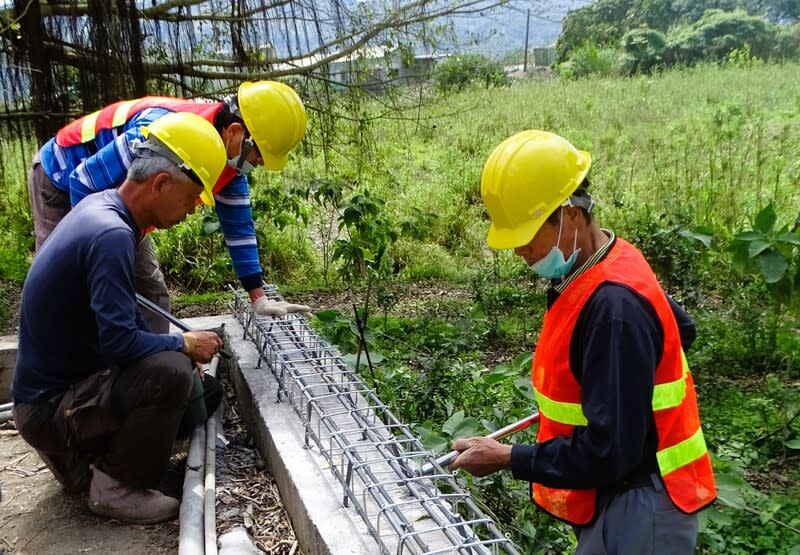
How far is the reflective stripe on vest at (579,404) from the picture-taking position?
5.28ft

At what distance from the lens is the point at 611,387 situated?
149 cm

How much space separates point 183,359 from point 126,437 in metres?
0.35

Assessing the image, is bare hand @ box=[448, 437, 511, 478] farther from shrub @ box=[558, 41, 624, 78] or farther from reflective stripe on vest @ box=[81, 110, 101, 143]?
shrub @ box=[558, 41, 624, 78]

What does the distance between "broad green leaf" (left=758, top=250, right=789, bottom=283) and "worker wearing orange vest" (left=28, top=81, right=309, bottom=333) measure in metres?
2.06

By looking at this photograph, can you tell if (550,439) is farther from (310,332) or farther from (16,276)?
(16,276)

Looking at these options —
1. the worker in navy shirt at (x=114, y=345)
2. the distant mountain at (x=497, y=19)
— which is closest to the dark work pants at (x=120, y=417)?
the worker in navy shirt at (x=114, y=345)

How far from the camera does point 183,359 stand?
2.64m

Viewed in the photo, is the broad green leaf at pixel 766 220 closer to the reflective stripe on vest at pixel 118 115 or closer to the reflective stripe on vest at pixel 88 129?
the reflective stripe on vest at pixel 118 115

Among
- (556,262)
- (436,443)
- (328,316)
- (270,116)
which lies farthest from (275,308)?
(556,262)

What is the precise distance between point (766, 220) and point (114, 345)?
2750mm

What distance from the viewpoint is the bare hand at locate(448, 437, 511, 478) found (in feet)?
5.77

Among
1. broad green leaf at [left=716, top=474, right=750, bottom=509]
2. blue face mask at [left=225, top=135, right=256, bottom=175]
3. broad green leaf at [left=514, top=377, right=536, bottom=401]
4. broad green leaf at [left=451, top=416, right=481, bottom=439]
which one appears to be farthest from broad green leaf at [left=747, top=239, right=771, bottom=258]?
blue face mask at [left=225, top=135, right=256, bottom=175]

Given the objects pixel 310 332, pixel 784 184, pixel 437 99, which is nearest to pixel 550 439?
pixel 310 332

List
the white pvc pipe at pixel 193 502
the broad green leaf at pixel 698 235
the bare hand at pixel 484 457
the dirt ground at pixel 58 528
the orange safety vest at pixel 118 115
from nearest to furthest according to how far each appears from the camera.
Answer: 1. the bare hand at pixel 484 457
2. the white pvc pipe at pixel 193 502
3. the dirt ground at pixel 58 528
4. the orange safety vest at pixel 118 115
5. the broad green leaf at pixel 698 235
